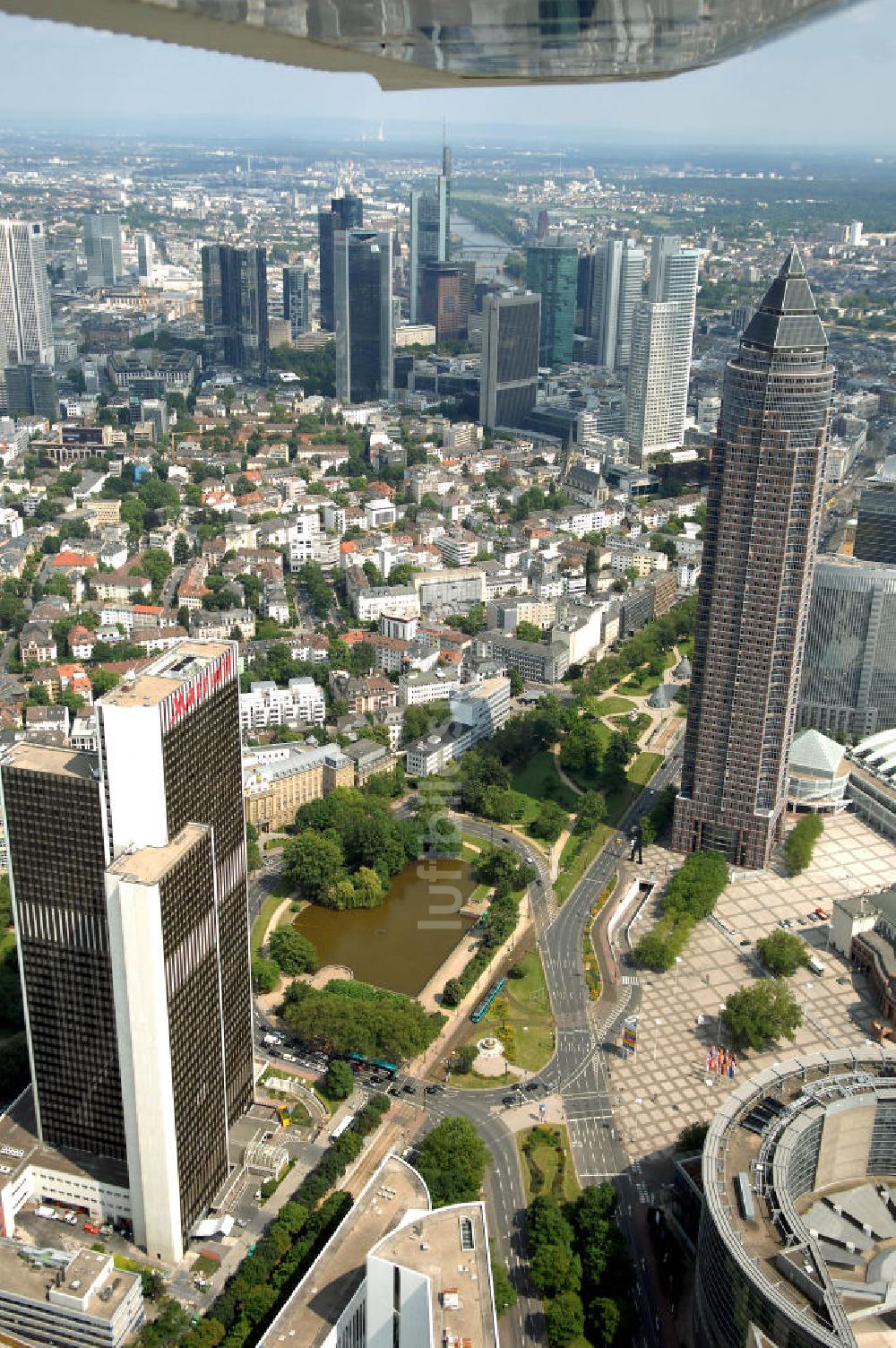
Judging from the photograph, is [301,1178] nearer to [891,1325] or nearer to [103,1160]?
[103,1160]

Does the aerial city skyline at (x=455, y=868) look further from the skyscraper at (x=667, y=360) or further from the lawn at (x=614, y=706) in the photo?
the skyscraper at (x=667, y=360)

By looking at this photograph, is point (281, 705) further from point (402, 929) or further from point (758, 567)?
point (758, 567)

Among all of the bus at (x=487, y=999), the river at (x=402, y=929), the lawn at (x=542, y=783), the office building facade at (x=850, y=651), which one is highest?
the office building facade at (x=850, y=651)

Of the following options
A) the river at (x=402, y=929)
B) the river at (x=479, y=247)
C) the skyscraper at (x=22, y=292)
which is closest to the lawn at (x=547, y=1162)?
the river at (x=402, y=929)

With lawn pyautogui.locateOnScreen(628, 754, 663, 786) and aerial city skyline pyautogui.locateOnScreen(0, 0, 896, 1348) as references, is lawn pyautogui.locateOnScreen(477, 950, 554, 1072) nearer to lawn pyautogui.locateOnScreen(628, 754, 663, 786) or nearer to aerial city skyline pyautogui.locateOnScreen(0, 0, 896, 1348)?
aerial city skyline pyautogui.locateOnScreen(0, 0, 896, 1348)

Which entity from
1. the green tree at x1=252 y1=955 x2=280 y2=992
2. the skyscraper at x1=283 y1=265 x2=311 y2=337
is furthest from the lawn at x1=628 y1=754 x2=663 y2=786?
the skyscraper at x1=283 y1=265 x2=311 y2=337

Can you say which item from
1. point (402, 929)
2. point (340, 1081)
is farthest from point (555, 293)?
point (340, 1081)
